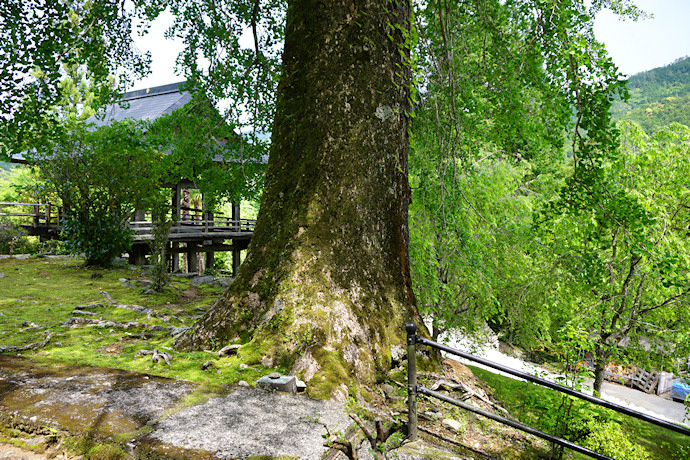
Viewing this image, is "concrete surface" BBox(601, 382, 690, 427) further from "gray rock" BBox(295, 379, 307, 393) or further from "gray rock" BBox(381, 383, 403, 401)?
"gray rock" BBox(295, 379, 307, 393)

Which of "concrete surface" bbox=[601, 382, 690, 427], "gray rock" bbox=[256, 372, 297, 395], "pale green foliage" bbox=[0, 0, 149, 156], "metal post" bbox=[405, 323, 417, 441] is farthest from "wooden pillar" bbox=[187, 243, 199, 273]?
"concrete surface" bbox=[601, 382, 690, 427]

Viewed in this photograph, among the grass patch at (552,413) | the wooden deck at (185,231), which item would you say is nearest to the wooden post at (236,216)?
the wooden deck at (185,231)

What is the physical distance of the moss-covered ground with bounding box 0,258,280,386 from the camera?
322 cm

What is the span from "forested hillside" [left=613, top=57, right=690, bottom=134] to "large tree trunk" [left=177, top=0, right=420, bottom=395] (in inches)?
2138

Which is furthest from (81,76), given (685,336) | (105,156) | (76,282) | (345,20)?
(685,336)

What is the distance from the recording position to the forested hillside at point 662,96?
53.7 m

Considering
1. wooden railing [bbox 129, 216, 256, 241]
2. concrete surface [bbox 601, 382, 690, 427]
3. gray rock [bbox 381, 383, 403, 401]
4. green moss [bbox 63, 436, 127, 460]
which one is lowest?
concrete surface [bbox 601, 382, 690, 427]

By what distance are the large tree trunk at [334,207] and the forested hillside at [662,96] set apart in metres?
54.3

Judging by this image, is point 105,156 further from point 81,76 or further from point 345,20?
point 81,76

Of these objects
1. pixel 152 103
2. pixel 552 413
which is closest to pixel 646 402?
pixel 552 413

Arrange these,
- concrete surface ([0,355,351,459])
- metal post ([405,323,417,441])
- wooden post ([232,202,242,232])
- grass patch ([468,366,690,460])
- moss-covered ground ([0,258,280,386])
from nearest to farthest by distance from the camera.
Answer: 1. concrete surface ([0,355,351,459])
2. metal post ([405,323,417,441])
3. moss-covered ground ([0,258,280,386])
4. grass patch ([468,366,690,460])
5. wooden post ([232,202,242,232])

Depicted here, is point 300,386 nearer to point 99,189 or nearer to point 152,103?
point 99,189

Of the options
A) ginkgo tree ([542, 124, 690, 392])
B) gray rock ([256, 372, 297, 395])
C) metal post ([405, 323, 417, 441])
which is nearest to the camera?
metal post ([405, 323, 417, 441])

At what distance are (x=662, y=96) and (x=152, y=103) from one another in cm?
8469
